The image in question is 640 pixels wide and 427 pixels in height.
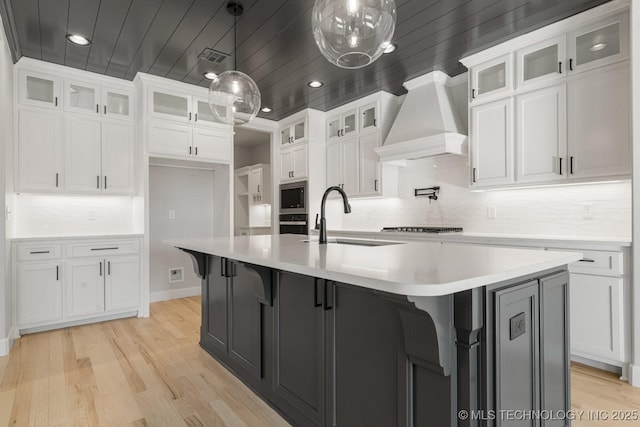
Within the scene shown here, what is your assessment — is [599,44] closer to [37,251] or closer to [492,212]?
[492,212]

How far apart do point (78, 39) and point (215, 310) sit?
261cm

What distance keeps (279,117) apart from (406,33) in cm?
283

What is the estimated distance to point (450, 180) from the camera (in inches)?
161

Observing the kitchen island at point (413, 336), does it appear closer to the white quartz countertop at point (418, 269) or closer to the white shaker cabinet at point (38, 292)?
the white quartz countertop at point (418, 269)

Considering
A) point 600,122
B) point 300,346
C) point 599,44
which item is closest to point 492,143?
point 600,122

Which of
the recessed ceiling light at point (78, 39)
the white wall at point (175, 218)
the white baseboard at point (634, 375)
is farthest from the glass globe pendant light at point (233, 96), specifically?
the white baseboard at point (634, 375)

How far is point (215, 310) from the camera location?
2.82 m

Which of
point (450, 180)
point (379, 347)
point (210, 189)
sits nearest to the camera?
point (379, 347)

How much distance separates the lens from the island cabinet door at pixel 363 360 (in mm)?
1365

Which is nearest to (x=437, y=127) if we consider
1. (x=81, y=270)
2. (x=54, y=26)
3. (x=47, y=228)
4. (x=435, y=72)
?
(x=435, y=72)

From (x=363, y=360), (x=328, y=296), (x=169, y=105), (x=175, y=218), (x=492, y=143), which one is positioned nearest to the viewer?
(x=363, y=360)

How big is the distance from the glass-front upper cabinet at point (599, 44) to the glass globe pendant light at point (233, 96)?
2495mm

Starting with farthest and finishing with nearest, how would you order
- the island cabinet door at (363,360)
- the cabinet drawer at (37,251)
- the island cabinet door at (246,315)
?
1. the cabinet drawer at (37,251)
2. the island cabinet door at (246,315)
3. the island cabinet door at (363,360)

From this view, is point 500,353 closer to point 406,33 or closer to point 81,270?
point 406,33
